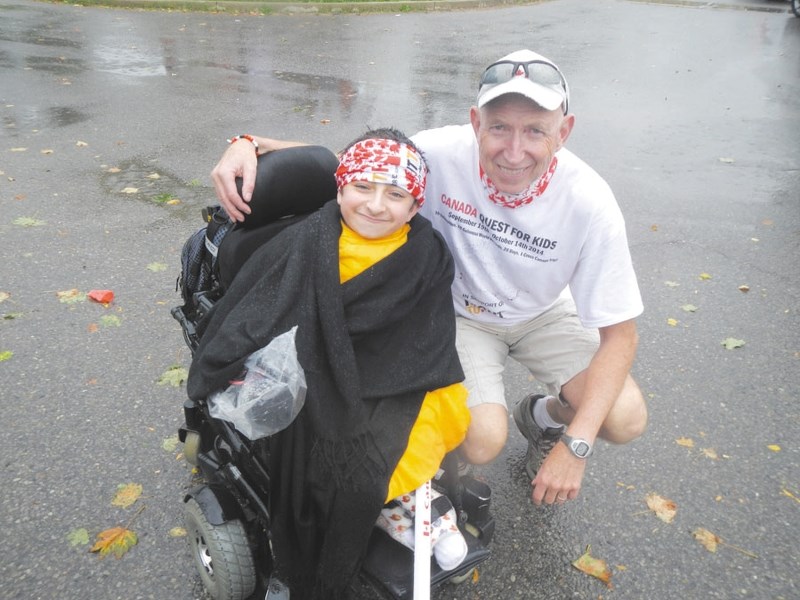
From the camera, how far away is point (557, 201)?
7.29 feet

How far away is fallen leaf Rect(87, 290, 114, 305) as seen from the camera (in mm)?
3545

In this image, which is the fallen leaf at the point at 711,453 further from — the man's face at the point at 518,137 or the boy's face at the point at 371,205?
the boy's face at the point at 371,205

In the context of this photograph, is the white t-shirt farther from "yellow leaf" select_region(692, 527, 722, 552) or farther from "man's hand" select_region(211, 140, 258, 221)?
"yellow leaf" select_region(692, 527, 722, 552)

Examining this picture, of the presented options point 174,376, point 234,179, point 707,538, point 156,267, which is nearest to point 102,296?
point 156,267

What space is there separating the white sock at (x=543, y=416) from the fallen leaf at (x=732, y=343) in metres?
1.44

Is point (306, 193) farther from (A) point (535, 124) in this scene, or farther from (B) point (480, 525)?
(B) point (480, 525)

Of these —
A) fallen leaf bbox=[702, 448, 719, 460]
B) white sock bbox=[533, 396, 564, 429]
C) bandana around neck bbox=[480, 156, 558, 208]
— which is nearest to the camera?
bandana around neck bbox=[480, 156, 558, 208]

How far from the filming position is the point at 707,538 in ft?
7.99

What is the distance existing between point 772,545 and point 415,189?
6.11 ft

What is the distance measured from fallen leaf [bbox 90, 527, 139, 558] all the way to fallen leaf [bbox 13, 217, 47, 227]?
270 centimetres

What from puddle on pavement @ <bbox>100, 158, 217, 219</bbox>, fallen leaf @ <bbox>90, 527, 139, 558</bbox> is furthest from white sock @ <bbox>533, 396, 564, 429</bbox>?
puddle on pavement @ <bbox>100, 158, 217, 219</bbox>

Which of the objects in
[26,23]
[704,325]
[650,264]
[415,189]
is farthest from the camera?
[26,23]

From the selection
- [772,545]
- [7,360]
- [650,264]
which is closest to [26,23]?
[7,360]

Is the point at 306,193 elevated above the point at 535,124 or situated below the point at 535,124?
below
